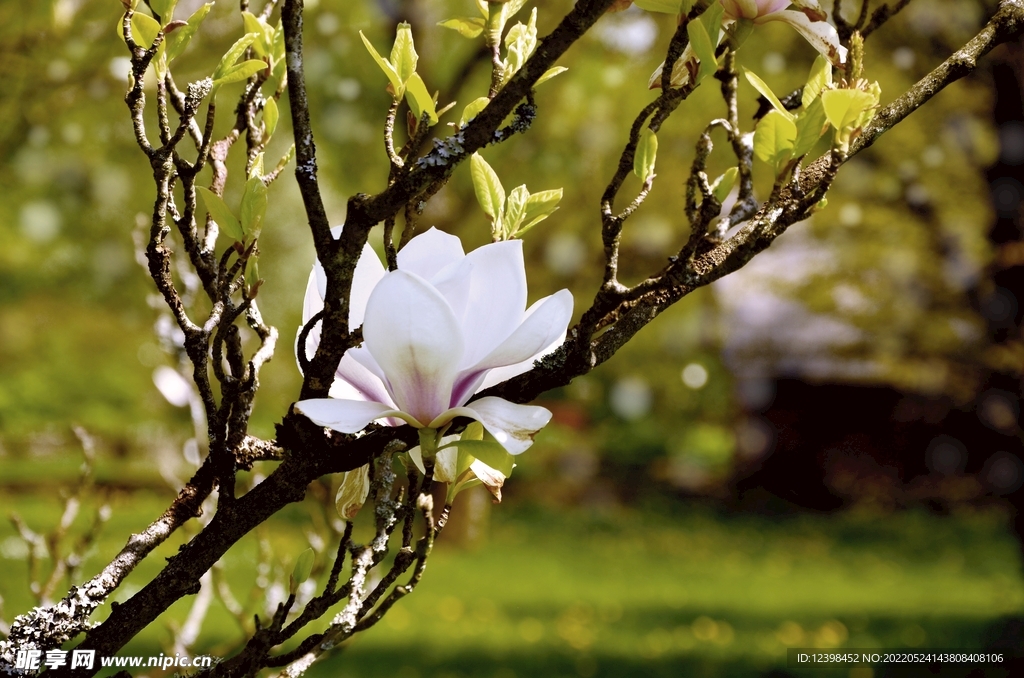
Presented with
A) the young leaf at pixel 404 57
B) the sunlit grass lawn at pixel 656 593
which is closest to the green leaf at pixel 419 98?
the young leaf at pixel 404 57

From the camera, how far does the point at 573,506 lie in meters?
9.78

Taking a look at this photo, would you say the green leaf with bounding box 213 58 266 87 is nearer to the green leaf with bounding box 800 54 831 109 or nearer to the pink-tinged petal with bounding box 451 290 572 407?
the pink-tinged petal with bounding box 451 290 572 407

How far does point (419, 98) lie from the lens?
0.52m

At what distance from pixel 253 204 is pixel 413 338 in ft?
0.46

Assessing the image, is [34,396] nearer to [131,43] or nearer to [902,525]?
[902,525]

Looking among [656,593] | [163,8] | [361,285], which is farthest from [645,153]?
[656,593]

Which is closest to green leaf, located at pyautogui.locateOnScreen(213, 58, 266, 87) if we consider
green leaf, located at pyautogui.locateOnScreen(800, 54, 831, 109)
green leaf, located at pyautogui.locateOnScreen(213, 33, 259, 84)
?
green leaf, located at pyautogui.locateOnScreen(213, 33, 259, 84)

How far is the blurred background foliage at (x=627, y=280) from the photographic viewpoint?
139 inches

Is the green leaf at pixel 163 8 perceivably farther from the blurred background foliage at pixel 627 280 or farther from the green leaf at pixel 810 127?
the blurred background foliage at pixel 627 280

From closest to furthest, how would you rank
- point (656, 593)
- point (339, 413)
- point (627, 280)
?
1. point (339, 413)
2. point (627, 280)
3. point (656, 593)

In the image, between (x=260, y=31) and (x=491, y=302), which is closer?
(x=491, y=302)

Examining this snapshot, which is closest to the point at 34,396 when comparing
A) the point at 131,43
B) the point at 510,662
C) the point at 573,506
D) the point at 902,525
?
the point at 573,506

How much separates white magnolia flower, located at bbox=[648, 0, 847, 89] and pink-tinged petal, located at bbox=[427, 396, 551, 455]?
0.23 meters

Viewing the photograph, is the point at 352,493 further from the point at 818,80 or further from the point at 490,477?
the point at 818,80
